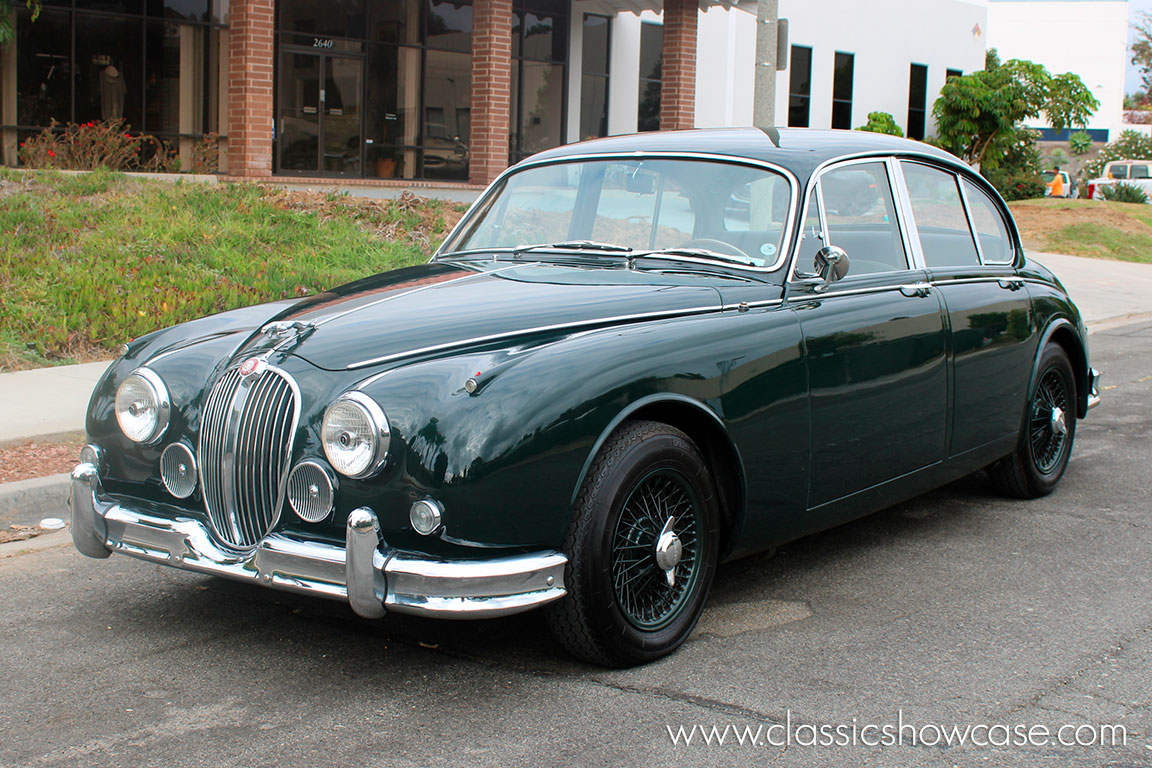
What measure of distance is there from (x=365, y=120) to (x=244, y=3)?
230 inches

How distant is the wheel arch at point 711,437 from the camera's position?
12.6ft

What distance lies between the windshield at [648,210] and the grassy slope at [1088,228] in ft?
67.3

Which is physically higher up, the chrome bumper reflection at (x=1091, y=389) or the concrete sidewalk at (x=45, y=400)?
the chrome bumper reflection at (x=1091, y=389)

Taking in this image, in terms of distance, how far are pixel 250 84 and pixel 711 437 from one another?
47.0 ft

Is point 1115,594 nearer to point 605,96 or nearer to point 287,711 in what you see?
point 287,711

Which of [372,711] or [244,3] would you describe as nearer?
[372,711]

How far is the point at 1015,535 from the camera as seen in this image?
5492mm

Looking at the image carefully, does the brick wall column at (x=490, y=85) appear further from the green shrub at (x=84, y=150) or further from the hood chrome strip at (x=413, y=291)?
the hood chrome strip at (x=413, y=291)

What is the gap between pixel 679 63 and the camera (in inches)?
850

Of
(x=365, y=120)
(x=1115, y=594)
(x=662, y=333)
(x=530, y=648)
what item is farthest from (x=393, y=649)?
(x=365, y=120)

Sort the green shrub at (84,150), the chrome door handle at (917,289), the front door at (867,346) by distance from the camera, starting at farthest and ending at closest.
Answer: the green shrub at (84,150)
the chrome door handle at (917,289)
the front door at (867,346)

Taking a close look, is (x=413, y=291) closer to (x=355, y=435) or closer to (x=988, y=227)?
(x=355, y=435)

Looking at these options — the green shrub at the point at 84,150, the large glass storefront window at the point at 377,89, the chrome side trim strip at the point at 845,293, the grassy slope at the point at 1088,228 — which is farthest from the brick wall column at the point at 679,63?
the chrome side trim strip at the point at 845,293

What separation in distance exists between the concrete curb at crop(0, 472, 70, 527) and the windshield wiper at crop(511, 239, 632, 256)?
8.73 ft
